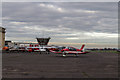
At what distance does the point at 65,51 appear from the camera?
3744cm

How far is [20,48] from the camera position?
6488 centimetres

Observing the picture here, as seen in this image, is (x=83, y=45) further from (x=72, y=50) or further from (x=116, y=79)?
(x=116, y=79)

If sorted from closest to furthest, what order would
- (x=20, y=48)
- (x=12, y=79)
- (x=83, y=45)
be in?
(x=12, y=79) < (x=83, y=45) < (x=20, y=48)

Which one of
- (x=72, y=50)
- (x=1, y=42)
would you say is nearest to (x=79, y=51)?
(x=72, y=50)

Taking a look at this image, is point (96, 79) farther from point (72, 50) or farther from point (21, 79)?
point (72, 50)

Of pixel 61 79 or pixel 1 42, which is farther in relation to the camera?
pixel 1 42

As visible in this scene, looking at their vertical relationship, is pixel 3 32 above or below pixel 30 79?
above

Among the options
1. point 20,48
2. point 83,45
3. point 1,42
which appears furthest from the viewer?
point 1,42

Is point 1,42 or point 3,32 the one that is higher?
point 3,32

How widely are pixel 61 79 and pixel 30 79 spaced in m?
2.09

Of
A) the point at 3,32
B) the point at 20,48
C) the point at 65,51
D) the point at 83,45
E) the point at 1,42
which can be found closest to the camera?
the point at 65,51

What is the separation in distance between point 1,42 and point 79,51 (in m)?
79.4

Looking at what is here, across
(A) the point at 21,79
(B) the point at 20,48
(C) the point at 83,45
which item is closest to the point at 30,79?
(A) the point at 21,79

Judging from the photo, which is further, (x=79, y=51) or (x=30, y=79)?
(x=79, y=51)
